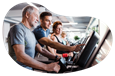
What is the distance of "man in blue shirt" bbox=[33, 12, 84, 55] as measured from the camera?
4.29 feet

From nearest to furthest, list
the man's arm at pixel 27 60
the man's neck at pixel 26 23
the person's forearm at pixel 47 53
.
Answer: the man's arm at pixel 27 60
the man's neck at pixel 26 23
the person's forearm at pixel 47 53

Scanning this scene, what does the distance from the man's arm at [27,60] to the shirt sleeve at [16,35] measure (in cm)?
4

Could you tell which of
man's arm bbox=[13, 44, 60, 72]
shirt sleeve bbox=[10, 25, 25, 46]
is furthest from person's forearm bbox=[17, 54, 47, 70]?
shirt sleeve bbox=[10, 25, 25, 46]

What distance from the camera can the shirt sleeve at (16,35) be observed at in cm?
113

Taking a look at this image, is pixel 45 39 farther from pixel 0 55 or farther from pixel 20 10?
pixel 0 55

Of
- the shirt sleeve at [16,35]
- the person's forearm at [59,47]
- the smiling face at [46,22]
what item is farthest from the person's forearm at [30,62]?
the smiling face at [46,22]

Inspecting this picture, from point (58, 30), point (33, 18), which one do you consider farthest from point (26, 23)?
point (58, 30)

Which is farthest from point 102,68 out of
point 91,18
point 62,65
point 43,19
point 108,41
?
point 43,19

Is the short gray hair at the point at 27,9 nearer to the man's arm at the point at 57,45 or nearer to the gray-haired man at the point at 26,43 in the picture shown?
the gray-haired man at the point at 26,43

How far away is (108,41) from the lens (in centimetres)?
126

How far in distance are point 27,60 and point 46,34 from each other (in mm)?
348

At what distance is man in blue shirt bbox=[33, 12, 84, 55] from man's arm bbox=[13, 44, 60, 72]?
0.22 meters

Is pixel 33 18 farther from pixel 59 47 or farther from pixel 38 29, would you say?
pixel 59 47

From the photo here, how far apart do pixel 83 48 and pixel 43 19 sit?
507 mm
